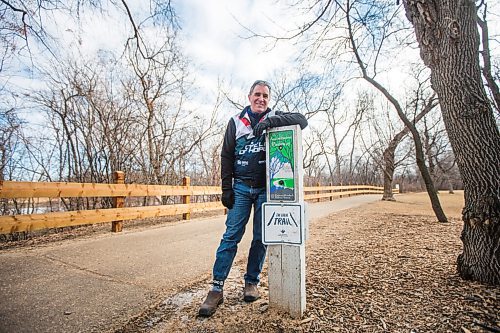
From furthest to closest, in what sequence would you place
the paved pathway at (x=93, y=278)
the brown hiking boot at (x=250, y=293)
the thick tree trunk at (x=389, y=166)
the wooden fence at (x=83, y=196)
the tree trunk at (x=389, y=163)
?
the thick tree trunk at (x=389, y=166), the tree trunk at (x=389, y=163), the wooden fence at (x=83, y=196), the brown hiking boot at (x=250, y=293), the paved pathway at (x=93, y=278)

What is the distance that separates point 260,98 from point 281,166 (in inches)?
26.5

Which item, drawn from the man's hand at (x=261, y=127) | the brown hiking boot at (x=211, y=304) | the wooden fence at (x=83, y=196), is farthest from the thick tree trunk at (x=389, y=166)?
the brown hiking boot at (x=211, y=304)

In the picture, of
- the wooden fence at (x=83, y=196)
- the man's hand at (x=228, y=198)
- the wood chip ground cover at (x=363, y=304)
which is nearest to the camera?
the wood chip ground cover at (x=363, y=304)

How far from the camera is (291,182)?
200cm

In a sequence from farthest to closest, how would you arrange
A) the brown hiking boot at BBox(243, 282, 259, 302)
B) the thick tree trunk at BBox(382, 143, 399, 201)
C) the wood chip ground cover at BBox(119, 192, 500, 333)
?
1. the thick tree trunk at BBox(382, 143, 399, 201)
2. the brown hiking boot at BBox(243, 282, 259, 302)
3. the wood chip ground cover at BBox(119, 192, 500, 333)

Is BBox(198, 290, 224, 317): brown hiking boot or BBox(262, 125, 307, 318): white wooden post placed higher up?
BBox(262, 125, 307, 318): white wooden post

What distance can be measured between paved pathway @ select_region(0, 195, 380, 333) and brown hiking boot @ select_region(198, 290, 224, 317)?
486 millimetres

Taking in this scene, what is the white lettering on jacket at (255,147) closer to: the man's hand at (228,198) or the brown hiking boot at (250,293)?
the man's hand at (228,198)

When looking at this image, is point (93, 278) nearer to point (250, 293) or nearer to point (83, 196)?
point (250, 293)

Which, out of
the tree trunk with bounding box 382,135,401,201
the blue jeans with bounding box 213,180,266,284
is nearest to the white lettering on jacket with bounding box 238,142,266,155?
the blue jeans with bounding box 213,180,266,284

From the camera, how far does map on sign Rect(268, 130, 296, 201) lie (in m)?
2.01

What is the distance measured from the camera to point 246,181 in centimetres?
226

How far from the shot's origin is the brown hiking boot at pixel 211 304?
6.37ft

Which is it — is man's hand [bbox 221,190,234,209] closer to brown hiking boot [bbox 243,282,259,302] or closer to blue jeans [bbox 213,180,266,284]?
blue jeans [bbox 213,180,266,284]
